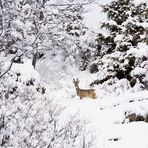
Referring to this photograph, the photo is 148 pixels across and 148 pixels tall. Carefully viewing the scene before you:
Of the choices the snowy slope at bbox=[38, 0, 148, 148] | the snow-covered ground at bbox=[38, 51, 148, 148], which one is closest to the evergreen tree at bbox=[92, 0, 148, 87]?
the snowy slope at bbox=[38, 0, 148, 148]

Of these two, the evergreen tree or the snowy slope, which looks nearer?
the snowy slope

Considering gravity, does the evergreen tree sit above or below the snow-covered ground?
above

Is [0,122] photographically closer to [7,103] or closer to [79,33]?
[7,103]

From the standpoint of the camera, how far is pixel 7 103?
23.6ft

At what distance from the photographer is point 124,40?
1584cm

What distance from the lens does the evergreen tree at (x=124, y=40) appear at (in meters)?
15.2

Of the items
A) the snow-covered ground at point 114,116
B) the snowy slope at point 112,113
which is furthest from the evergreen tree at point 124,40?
the snow-covered ground at point 114,116

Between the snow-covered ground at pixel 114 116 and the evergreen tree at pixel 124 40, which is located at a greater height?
the evergreen tree at pixel 124 40

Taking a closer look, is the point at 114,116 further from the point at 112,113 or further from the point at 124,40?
the point at 124,40

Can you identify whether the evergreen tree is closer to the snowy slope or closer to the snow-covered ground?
the snowy slope

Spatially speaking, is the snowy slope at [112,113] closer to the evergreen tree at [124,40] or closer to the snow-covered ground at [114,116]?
the snow-covered ground at [114,116]

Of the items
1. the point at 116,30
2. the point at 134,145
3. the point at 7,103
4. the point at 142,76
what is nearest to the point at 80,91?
the point at 142,76

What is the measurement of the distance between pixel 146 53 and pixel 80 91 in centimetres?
267

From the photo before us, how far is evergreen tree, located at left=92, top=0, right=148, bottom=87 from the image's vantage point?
15208 millimetres
